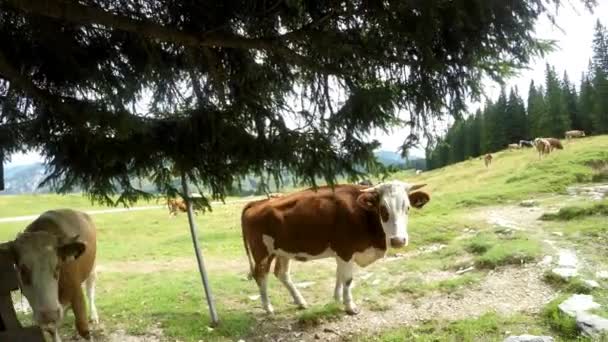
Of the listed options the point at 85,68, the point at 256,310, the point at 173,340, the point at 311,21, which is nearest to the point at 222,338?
the point at 173,340

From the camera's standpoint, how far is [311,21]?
3402 millimetres

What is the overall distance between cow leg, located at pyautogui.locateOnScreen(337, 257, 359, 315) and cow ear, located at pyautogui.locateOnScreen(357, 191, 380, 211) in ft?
2.66

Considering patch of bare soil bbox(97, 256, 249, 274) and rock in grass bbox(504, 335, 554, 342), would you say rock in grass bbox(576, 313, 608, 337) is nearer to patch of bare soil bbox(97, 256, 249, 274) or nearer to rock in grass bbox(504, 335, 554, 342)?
rock in grass bbox(504, 335, 554, 342)

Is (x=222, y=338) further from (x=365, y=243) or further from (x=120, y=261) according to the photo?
(x=120, y=261)

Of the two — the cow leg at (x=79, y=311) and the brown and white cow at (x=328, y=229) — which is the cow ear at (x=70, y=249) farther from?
the brown and white cow at (x=328, y=229)

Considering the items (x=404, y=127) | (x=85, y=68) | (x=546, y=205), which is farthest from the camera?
(x=546, y=205)

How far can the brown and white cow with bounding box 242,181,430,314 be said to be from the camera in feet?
21.7

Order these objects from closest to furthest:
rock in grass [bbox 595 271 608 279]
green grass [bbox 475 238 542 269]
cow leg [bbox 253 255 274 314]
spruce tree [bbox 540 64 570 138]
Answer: rock in grass [bbox 595 271 608 279], cow leg [bbox 253 255 274 314], green grass [bbox 475 238 542 269], spruce tree [bbox 540 64 570 138]

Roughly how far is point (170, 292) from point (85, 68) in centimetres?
481

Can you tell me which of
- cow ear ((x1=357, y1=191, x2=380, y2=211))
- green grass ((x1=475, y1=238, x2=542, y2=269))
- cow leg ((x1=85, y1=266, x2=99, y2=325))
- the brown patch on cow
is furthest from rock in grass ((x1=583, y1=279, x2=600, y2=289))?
cow leg ((x1=85, y1=266, x2=99, y2=325))

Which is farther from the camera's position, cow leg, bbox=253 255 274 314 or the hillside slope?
the hillside slope

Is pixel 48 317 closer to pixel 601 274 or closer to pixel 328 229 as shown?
pixel 328 229

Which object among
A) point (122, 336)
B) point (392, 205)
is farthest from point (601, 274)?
point (122, 336)

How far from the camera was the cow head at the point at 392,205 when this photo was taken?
20.2 ft
